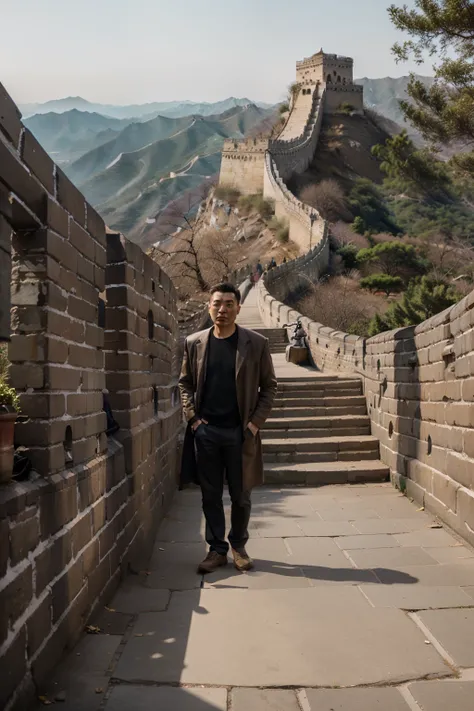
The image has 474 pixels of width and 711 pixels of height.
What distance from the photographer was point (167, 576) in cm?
455

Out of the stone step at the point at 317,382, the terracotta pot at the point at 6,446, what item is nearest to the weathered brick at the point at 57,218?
the terracotta pot at the point at 6,446

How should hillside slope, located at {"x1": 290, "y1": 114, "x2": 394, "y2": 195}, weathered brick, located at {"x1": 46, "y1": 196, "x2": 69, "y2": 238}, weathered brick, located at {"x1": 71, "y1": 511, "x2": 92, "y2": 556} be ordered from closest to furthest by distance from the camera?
weathered brick, located at {"x1": 46, "y1": 196, "x2": 69, "y2": 238} < weathered brick, located at {"x1": 71, "y1": 511, "x2": 92, "y2": 556} < hillside slope, located at {"x1": 290, "y1": 114, "x2": 394, "y2": 195}

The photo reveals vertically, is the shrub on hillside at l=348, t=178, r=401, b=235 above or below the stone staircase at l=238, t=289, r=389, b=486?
above

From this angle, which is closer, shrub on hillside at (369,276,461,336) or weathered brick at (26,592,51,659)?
weathered brick at (26,592,51,659)

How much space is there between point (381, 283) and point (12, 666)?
42429 mm

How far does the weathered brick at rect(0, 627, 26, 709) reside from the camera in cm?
235

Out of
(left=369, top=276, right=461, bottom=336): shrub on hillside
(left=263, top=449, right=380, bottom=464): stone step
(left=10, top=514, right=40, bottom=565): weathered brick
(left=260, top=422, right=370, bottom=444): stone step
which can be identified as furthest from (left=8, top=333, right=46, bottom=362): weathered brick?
(left=369, top=276, right=461, bottom=336): shrub on hillside

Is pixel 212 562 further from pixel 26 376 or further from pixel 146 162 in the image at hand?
pixel 146 162

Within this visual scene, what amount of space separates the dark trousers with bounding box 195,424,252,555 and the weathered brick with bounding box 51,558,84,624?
1.39 meters

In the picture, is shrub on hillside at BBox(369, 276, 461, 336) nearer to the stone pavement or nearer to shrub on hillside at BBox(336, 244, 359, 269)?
the stone pavement

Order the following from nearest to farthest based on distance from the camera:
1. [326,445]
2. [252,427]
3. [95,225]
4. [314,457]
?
[95,225] → [252,427] → [314,457] → [326,445]

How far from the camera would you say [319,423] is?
9906 millimetres

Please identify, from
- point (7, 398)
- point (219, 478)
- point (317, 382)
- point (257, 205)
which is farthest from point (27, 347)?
point (257, 205)

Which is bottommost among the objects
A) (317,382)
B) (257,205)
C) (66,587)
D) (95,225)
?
(66,587)
